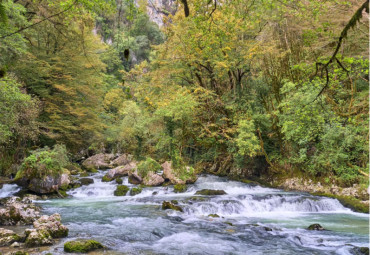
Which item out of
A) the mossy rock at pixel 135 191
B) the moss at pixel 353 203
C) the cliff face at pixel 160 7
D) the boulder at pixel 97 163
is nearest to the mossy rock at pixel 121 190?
the mossy rock at pixel 135 191

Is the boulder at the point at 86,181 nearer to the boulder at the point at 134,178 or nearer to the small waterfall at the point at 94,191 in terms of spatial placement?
the small waterfall at the point at 94,191

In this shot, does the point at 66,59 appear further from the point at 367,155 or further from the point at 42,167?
the point at 367,155

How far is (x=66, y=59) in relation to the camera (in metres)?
18.6

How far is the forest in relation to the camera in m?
10.7

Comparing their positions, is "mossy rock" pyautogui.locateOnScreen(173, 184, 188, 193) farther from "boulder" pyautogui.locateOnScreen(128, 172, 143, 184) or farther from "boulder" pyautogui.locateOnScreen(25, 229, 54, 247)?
"boulder" pyautogui.locateOnScreen(25, 229, 54, 247)

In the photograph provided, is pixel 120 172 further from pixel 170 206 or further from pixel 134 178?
pixel 170 206

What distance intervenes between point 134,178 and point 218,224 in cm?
838

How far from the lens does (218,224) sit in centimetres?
811

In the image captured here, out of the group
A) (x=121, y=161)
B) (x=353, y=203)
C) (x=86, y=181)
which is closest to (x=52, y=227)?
(x=86, y=181)

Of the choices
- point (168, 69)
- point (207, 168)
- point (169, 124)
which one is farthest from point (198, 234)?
point (168, 69)

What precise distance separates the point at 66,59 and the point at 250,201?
1567 cm

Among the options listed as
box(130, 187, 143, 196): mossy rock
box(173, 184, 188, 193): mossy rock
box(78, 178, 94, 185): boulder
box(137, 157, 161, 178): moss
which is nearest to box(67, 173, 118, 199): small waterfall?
box(78, 178, 94, 185): boulder

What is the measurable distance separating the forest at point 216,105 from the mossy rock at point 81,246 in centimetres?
341

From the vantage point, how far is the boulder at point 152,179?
14.8m
